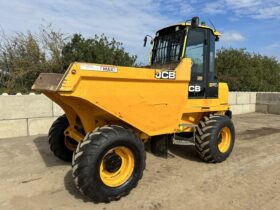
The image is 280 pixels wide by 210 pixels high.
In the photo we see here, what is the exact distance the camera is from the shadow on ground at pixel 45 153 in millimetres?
5991

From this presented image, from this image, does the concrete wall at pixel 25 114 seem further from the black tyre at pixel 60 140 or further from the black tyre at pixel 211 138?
the black tyre at pixel 211 138

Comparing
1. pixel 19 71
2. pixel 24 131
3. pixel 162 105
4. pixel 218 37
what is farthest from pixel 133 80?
pixel 19 71

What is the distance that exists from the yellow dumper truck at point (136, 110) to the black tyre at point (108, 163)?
1 centimetres

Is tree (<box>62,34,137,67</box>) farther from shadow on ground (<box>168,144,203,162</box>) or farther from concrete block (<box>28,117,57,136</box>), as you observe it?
shadow on ground (<box>168,144,203,162</box>)

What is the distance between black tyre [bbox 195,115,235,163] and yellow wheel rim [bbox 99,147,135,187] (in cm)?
178

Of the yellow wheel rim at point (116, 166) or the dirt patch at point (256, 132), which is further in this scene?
the dirt patch at point (256, 132)

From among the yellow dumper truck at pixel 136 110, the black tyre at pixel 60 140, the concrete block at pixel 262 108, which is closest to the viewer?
the yellow dumper truck at pixel 136 110

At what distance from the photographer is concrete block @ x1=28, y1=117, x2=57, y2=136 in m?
8.57

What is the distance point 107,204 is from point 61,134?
1.88 meters

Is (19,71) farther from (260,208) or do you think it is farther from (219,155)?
(260,208)

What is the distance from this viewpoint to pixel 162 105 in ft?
17.4

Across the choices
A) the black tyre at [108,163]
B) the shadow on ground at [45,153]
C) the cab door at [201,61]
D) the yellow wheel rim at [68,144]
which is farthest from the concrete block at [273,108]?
the black tyre at [108,163]

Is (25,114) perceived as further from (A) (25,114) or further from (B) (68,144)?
(B) (68,144)

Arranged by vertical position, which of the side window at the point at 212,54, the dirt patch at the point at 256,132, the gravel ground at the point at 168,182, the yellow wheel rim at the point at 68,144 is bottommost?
the gravel ground at the point at 168,182
